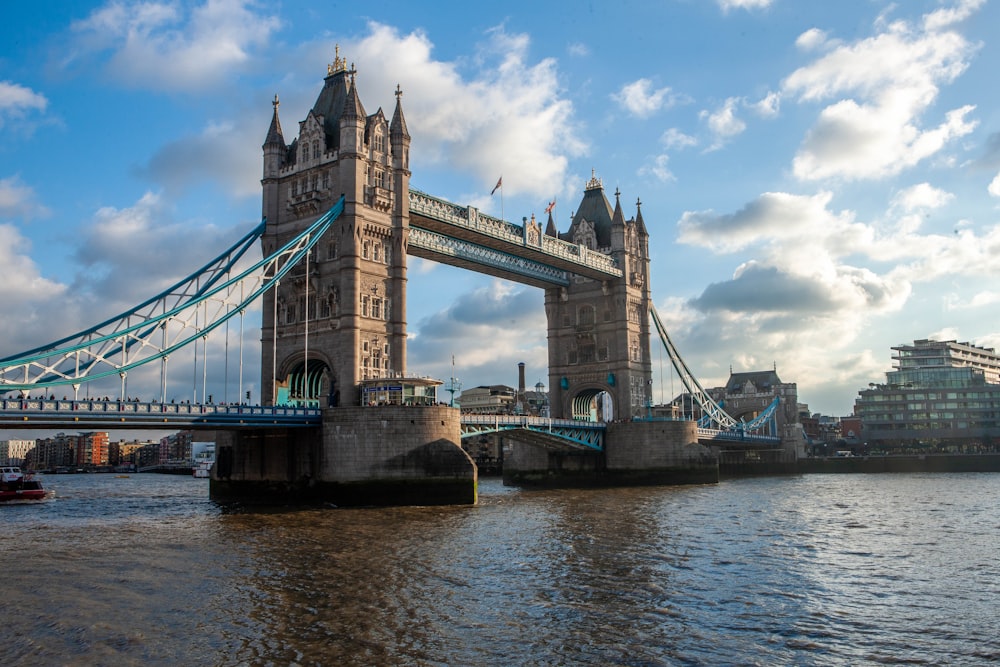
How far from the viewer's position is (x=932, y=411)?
407 ft

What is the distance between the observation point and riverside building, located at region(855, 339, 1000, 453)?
120750mm

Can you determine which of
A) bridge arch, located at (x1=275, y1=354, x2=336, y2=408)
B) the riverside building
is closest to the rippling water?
bridge arch, located at (x1=275, y1=354, x2=336, y2=408)

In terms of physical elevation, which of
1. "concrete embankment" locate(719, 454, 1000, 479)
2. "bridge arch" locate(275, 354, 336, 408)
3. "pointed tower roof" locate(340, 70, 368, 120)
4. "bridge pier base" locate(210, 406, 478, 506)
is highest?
"pointed tower roof" locate(340, 70, 368, 120)

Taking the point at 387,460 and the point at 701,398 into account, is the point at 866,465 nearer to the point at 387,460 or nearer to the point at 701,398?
the point at 701,398

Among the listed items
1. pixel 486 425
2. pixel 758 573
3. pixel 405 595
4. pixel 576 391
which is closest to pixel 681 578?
pixel 758 573

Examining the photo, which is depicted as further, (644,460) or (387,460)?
(644,460)

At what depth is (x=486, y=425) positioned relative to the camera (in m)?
58.6

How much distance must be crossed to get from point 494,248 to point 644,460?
22.3 m

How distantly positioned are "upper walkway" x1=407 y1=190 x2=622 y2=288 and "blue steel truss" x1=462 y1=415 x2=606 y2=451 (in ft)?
43.0

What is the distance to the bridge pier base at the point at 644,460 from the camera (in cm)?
7175

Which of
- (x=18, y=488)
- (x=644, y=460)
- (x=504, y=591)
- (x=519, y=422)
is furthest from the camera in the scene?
(x=644, y=460)

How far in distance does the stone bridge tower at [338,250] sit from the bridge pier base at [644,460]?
2555cm

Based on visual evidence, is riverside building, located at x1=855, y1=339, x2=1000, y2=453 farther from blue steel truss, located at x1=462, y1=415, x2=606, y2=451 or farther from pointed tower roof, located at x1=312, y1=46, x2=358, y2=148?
pointed tower roof, located at x1=312, y1=46, x2=358, y2=148

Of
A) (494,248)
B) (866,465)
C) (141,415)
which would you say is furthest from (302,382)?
(866,465)
